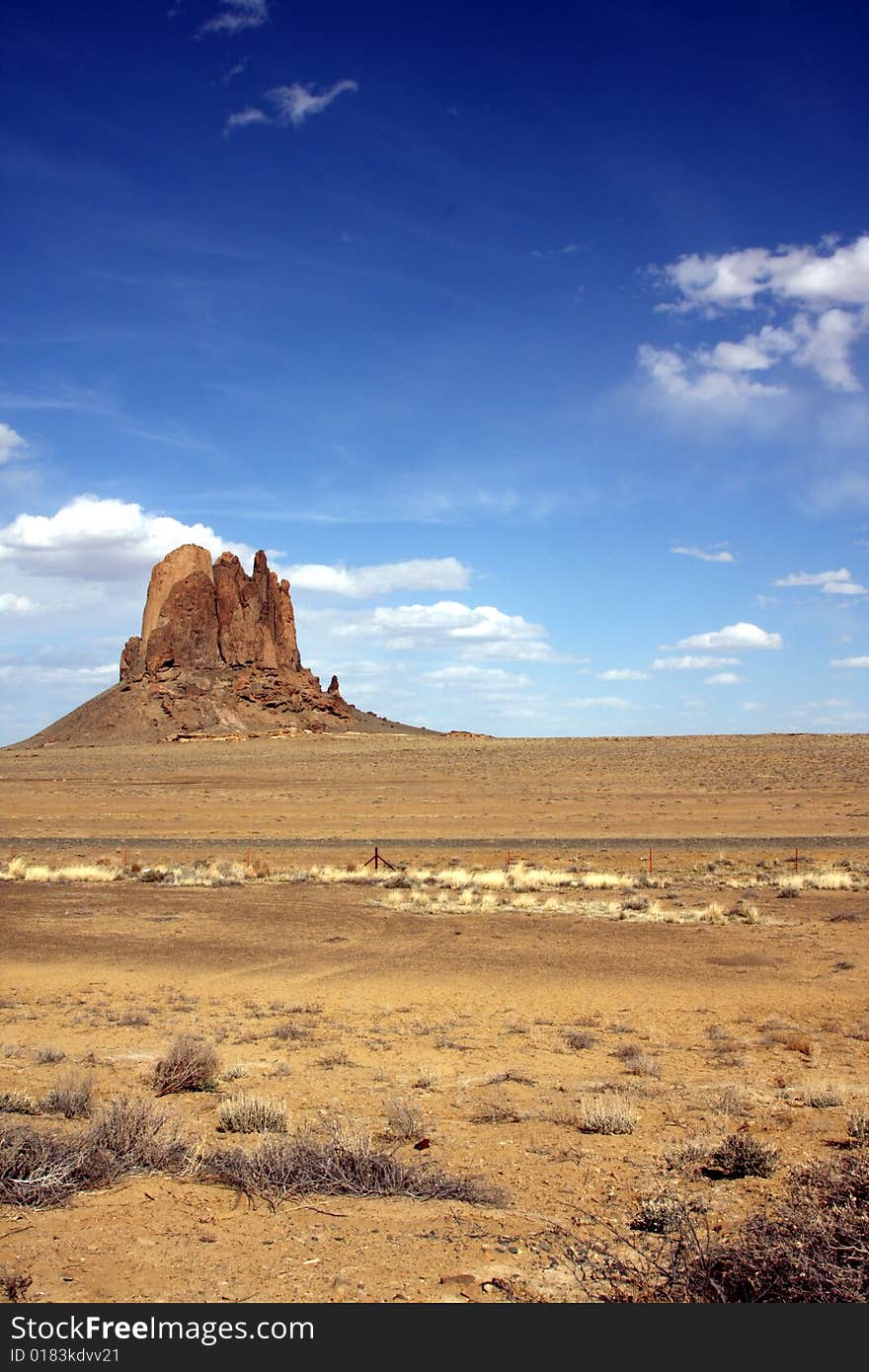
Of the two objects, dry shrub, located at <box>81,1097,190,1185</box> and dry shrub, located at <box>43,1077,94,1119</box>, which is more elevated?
dry shrub, located at <box>81,1097,190,1185</box>

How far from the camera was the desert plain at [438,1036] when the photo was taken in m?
5.36

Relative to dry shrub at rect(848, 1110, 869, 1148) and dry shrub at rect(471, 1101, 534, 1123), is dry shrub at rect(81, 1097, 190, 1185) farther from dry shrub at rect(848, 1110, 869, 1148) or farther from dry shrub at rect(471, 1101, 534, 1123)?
dry shrub at rect(848, 1110, 869, 1148)

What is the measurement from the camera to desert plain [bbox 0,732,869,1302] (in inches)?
211

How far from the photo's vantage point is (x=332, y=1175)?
6309 mm

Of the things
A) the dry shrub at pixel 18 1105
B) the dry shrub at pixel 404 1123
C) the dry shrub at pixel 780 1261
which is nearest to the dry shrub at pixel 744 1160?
the dry shrub at pixel 780 1261

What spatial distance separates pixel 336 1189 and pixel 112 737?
366 ft

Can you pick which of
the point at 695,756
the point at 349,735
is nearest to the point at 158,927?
the point at 695,756

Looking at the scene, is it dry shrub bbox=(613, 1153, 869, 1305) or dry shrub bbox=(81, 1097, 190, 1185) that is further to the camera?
dry shrub bbox=(81, 1097, 190, 1185)

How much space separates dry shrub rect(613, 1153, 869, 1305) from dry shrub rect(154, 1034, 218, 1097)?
525 cm

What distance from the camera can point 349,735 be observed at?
107375mm

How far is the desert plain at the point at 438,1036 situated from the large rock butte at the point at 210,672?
260ft

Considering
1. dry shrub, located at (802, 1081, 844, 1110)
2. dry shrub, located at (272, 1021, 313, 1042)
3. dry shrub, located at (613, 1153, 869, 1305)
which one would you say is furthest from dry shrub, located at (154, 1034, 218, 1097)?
dry shrub, located at (802, 1081, 844, 1110)

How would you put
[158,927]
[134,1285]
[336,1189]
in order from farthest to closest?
1. [158,927]
2. [336,1189]
3. [134,1285]

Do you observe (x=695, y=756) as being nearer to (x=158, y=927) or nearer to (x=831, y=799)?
(x=831, y=799)
